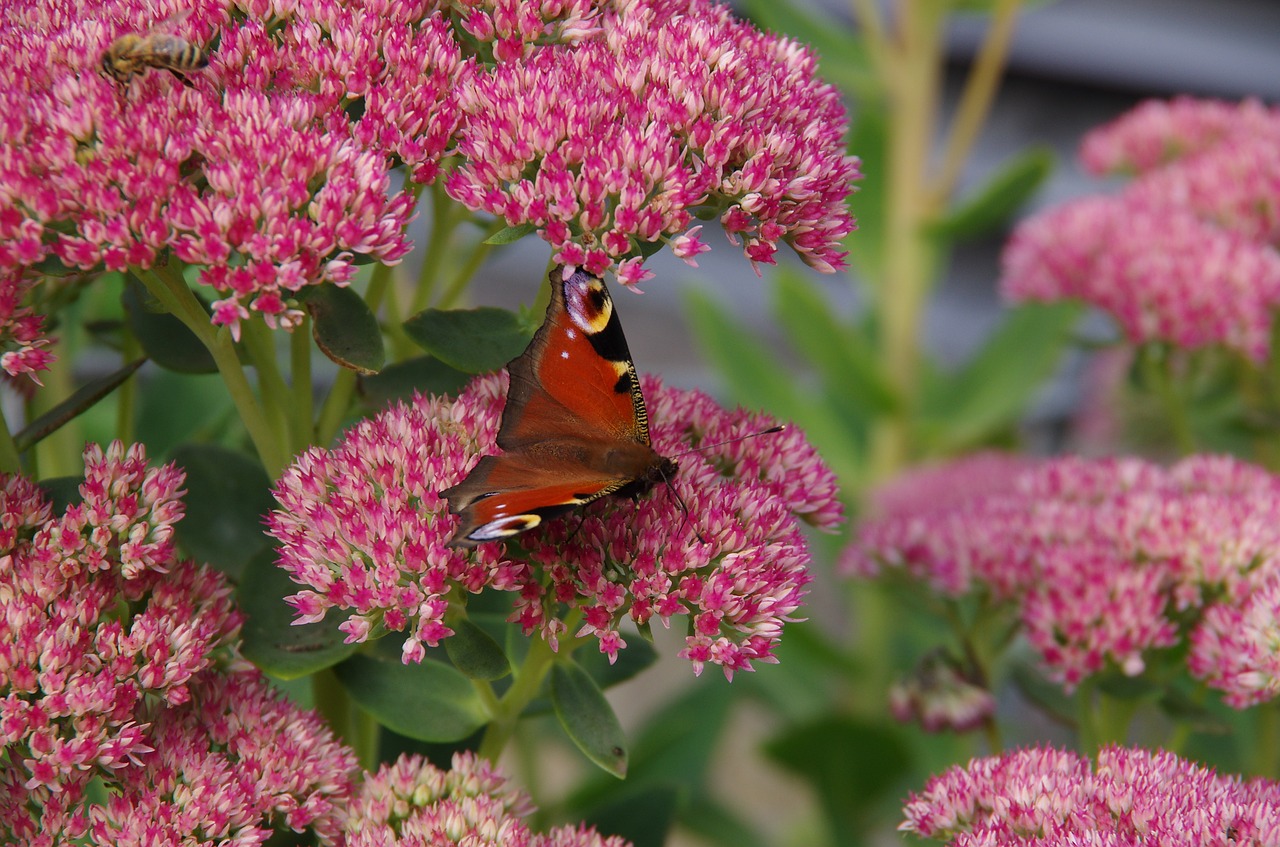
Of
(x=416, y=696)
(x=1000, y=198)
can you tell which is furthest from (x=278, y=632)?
(x=1000, y=198)

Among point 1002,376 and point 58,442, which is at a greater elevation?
point 58,442

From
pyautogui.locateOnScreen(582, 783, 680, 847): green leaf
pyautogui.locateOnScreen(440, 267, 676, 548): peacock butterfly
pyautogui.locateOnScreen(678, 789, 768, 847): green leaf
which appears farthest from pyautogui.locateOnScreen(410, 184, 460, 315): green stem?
Answer: pyautogui.locateOnScreen(678, 789, 768, 847): green leaf

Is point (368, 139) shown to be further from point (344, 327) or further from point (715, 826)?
point (715, 826)

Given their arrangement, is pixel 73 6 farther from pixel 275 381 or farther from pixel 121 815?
pixel 121 815

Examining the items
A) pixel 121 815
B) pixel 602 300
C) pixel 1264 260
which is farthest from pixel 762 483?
pixel 1264 260

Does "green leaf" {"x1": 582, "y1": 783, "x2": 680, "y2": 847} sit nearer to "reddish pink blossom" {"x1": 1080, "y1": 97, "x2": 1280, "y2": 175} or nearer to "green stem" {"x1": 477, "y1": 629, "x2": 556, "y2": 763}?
"green stem" {"x1": 477, "y1": 629, "x2": 556, "y2": 763}

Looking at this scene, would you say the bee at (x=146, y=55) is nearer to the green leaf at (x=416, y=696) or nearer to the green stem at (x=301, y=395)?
the green stem at (x=301, y=395)
